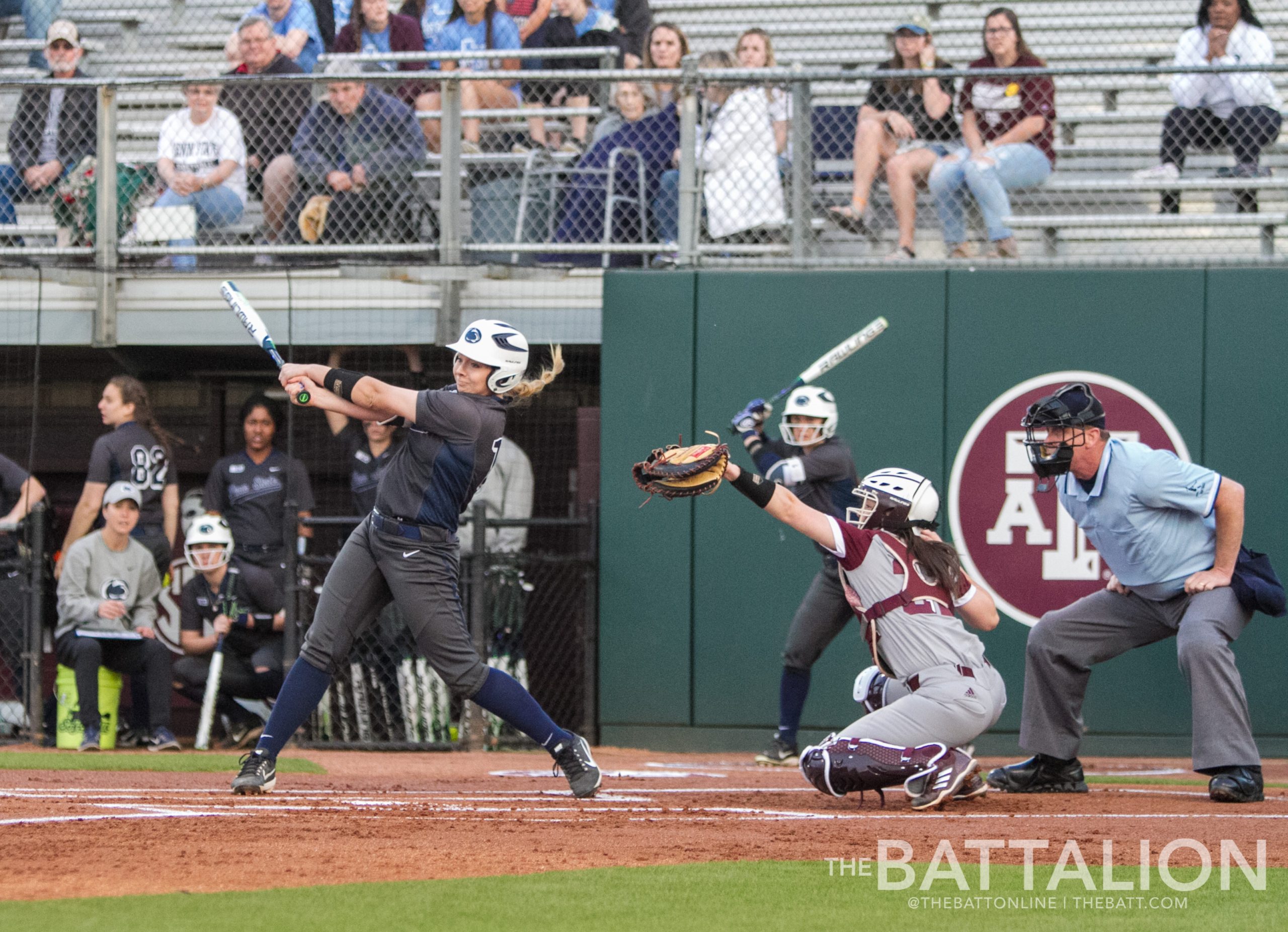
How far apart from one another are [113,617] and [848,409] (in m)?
Answer: 4.79

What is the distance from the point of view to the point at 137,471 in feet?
33.0

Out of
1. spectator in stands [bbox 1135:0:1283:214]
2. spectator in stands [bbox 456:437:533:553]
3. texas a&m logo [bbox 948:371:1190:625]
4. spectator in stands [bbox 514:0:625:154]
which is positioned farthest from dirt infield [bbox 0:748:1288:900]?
spectator in stands [bbox 514:0:625:154]

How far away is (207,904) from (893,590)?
3.20 meters


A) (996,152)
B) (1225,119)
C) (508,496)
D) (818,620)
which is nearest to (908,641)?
(818,620)

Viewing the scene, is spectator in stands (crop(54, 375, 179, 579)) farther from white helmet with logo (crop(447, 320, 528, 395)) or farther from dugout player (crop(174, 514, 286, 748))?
white helmet with logo (crop(447, 320, 528, 395))

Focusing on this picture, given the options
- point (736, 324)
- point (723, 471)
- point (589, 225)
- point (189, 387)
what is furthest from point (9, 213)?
point (723, 471)

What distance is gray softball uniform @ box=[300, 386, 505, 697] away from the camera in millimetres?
6109

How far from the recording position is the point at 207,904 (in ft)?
12.8

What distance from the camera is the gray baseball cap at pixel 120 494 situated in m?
9.77

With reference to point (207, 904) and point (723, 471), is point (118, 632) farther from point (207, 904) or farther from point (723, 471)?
A: point (207, 904)

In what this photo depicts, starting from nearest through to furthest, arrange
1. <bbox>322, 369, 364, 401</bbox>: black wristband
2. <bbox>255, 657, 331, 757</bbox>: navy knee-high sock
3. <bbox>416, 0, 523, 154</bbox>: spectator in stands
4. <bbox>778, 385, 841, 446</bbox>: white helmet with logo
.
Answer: <bbox>322, 369, 364, 401</bbox>: black wristband → <bbox>255, 657, 331, 757</bbox>: navy knee-high sock → <bbox>778, 385, 841, 446</bbox>: white helmet with logo → <bbox>416, 0, 523, 154</bbox>: spectator in stands

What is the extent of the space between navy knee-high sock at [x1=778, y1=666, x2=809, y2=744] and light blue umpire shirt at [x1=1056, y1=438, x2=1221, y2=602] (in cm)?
239

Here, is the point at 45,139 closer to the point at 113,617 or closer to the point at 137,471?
the point at 137,471

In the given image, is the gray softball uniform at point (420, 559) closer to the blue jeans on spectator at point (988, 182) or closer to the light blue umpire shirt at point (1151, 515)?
the light blue umpire shirt at point (1151, 515)
